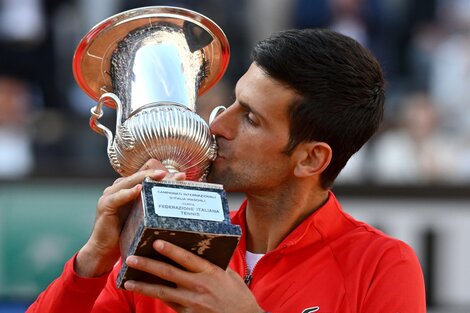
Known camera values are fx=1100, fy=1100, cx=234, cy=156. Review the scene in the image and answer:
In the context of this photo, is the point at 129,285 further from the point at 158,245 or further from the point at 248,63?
the point at 248,63

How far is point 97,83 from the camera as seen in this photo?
11.7ft

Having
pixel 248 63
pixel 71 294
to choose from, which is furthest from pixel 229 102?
pixel 71 294

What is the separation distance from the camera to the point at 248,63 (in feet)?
29.0

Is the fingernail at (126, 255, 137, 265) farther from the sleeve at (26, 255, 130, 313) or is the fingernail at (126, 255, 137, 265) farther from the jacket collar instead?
the jacket collar

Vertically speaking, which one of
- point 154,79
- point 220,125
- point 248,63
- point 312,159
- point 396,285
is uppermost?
point 154,79

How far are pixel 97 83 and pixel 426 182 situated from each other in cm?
466

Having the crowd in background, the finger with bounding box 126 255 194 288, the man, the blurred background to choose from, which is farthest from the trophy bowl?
the crowd in background

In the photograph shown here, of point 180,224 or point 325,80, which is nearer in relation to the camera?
point 180,224

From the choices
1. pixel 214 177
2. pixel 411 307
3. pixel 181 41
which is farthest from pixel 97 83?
pixel 411 307

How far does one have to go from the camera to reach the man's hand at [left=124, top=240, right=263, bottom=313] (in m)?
2.86

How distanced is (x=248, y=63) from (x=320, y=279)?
566 centimetres

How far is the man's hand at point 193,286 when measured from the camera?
2863 mm

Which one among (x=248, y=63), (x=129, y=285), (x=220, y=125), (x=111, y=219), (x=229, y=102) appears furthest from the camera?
(x=248, y=63)

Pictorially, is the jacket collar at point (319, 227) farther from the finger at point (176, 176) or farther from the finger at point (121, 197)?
the finger at point (121, 197)
